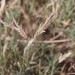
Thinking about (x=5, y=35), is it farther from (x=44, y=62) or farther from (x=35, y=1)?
(x=35, y=1)

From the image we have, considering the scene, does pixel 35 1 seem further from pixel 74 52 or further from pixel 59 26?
pixel 74 52

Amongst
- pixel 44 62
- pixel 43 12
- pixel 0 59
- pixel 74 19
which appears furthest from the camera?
pixel 43 12

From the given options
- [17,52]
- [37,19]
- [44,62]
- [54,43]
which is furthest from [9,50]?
[37,19]

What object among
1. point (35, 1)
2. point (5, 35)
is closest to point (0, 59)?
point (5, 35)

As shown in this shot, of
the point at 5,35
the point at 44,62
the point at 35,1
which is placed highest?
the point at 35,1

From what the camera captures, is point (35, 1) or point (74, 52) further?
point (35, 1)

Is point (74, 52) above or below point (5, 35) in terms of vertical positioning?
below

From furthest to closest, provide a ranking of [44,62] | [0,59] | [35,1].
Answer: [35,1], [44,62], [0,59]
